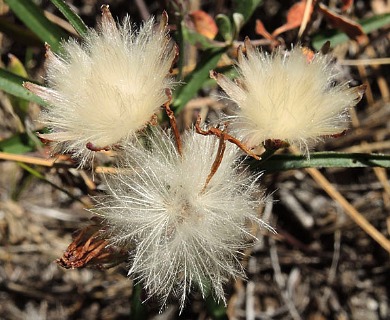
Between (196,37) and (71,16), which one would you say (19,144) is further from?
(196,37)

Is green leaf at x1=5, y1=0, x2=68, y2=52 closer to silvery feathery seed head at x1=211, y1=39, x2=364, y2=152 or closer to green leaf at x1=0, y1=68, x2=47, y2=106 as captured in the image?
green leaf at x1=0, y1=68, x2=47, y2=106

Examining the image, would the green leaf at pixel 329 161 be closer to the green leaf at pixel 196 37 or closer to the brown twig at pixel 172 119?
the brown twig at pixel 172 119

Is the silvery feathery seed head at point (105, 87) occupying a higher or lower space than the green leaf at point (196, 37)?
higher

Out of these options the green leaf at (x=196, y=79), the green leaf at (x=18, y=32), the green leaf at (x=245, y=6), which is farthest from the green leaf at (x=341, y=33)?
the green leaf at (x=18, y=32)

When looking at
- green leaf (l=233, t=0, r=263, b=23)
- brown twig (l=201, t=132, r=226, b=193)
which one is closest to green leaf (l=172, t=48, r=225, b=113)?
green leaf (l=233, t=0, r=263, b=23)

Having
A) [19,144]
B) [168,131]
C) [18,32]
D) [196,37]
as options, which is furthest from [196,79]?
[18,32]

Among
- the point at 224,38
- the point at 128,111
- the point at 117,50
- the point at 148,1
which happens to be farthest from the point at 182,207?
the point at 148,1
